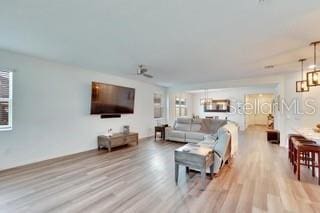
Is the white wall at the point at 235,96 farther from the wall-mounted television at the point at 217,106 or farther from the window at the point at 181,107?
the window at the point at 181,107

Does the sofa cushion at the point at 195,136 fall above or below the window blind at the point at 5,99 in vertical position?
below

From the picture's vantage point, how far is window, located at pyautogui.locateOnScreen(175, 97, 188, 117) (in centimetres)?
1081

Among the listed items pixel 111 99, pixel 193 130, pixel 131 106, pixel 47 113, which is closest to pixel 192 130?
pixel 193 130

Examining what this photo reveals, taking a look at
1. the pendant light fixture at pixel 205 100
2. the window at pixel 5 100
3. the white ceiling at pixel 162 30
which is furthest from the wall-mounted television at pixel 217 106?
the window at pixel 5 100

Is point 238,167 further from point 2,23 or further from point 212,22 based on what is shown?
point 2,23

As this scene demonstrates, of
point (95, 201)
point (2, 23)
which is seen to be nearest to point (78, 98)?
point (2, 23)

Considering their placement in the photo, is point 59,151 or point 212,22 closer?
point 212,22

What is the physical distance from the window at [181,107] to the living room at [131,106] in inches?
159

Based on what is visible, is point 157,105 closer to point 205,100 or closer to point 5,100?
point 205,100

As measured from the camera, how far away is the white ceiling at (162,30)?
2.16 metres

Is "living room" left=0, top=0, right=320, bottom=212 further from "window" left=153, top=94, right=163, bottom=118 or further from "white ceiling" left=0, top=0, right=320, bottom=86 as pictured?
"window" left=153, top=94, right=163, bottom=118

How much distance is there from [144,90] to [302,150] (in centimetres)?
592

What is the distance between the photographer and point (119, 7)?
219 centimetres

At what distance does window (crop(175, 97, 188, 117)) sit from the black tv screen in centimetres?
436
